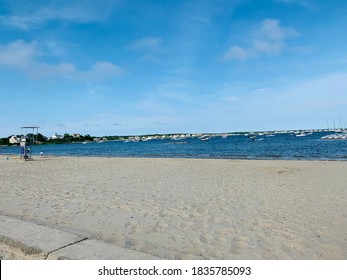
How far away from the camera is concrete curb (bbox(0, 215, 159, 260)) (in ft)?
11.1

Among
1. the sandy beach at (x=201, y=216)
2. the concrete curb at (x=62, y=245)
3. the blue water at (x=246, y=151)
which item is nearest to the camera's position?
the concrete curb at (x=62, y=245)

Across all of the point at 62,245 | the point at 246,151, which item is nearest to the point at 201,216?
the point at 62,245

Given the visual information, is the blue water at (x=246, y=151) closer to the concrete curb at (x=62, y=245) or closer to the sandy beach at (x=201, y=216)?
the sandy beach at (x=201, y=216)

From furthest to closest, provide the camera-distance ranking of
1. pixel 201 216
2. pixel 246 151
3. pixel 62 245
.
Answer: pixel 246 151
pixel 201 216
pixel 62 245

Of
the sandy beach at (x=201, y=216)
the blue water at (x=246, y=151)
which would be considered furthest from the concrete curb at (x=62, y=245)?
the blue water at (x=246, y=151)

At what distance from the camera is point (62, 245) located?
3.67 metres

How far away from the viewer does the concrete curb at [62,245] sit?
3.39 meters

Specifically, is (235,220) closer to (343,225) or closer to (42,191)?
(343,225)

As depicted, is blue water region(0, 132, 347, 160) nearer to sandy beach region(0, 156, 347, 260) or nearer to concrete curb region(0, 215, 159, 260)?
sandy beach region(0, 156, 347, 260)

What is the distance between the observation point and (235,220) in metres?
5.93

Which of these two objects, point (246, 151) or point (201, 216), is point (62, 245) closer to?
point (201, 216)

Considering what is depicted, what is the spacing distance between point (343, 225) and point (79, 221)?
16.6 ft
